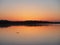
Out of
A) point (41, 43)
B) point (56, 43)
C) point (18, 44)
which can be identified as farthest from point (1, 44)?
point (56, 43)

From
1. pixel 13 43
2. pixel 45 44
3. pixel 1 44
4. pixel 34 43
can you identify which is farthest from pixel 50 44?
pixel 1 44

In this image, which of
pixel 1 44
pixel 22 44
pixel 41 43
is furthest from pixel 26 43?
pixel 1 44

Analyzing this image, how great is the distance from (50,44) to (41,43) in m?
0.22

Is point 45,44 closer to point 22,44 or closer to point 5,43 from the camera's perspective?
point 22,44

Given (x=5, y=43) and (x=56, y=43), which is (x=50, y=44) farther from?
(x=5, y=43)

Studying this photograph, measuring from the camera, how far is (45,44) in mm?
3438

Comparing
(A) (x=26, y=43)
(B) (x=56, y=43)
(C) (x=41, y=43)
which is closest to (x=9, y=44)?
(A) (x=26, y=43)

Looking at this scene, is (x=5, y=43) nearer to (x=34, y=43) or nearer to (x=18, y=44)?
(x=18, y=44)

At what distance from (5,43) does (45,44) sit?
3.04ft

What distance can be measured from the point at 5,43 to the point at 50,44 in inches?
40.9

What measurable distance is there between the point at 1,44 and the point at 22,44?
478 mm

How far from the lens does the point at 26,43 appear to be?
11.8ft

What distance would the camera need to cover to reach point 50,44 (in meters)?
3.45

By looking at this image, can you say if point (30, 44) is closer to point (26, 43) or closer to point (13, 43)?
point (26, 43)
